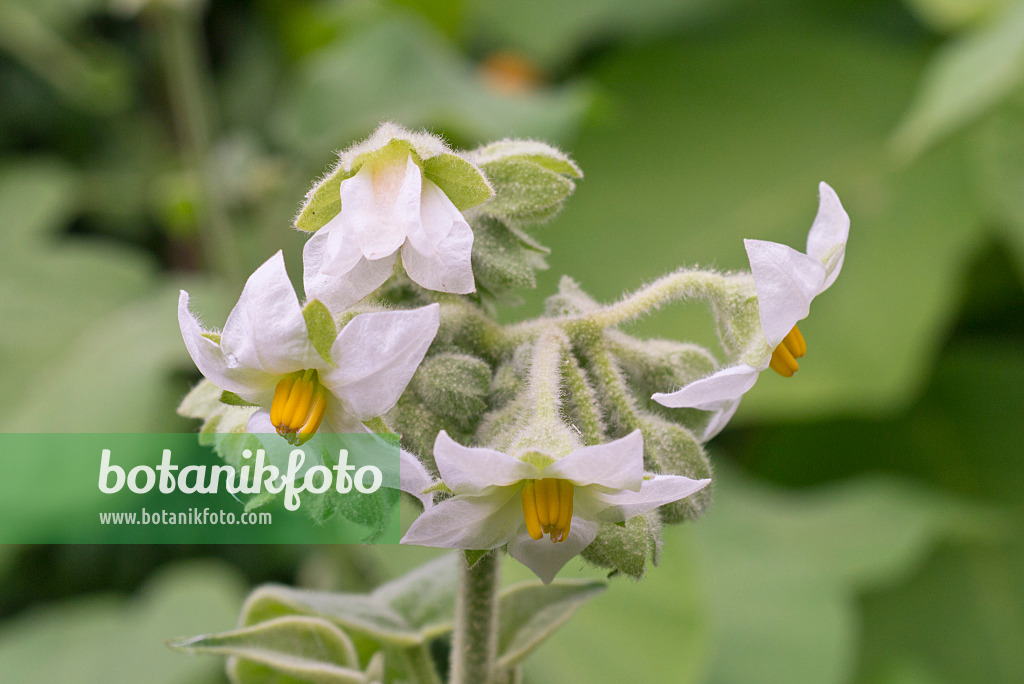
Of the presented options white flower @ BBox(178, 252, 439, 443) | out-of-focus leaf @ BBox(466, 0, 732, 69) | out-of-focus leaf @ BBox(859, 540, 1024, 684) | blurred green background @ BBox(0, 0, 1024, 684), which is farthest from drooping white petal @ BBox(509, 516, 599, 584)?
out-of-focus leaf @ BBox(466, 0, 732, 69)

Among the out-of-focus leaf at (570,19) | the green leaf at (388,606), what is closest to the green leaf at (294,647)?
the green leaf at (388,606)

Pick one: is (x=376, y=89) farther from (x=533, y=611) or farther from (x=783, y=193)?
(x=533, y=611)

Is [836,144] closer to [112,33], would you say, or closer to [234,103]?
[234,103]

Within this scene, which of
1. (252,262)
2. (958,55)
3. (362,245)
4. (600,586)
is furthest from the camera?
(252,262)

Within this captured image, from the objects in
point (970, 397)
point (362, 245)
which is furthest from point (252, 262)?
point (970, 397)

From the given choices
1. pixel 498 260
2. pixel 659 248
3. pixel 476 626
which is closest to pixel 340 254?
pixel 498 260
